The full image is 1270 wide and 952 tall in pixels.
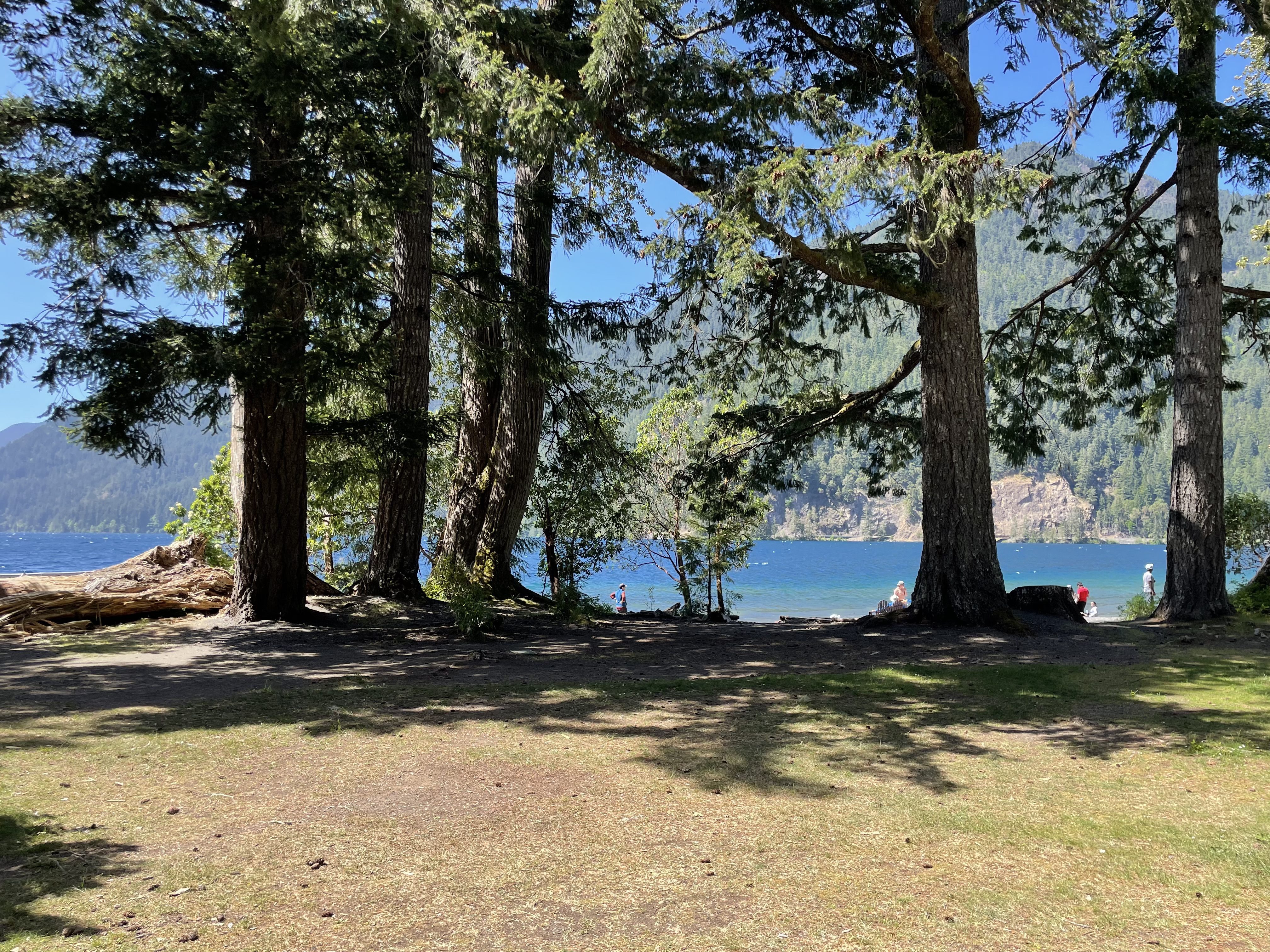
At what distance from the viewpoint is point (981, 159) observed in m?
7.35

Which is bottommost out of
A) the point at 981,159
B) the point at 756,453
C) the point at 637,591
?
the point at 637,591

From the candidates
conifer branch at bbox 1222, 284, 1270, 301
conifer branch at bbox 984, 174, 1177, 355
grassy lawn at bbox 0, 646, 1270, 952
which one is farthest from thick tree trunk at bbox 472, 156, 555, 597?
conifer branch at bbox 1222, 284, 1270, 301

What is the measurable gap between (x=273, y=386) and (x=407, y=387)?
2.35m

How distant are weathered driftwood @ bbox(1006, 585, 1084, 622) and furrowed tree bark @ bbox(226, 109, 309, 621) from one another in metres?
8.11

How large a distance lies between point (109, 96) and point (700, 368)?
307 inches

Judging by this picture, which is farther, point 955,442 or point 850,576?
point 850,576

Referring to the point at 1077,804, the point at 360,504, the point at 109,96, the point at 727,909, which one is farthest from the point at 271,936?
the point at 360,504

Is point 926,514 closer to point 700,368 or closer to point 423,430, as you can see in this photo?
point 700,368

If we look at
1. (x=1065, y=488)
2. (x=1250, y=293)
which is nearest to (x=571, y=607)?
(x=1250, y=293)

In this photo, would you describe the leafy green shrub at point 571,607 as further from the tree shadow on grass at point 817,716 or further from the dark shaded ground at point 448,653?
the tree shadow on grass at point 817,716

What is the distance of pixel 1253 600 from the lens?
11.5m

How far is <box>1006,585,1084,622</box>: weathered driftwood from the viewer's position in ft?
33.4

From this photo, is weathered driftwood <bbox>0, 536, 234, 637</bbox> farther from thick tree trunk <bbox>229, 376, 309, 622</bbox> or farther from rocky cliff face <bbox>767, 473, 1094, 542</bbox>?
rocky cliff face <bbox>767, 473, 1094, 542</bbox>

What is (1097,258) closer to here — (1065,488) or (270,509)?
(270,509)
